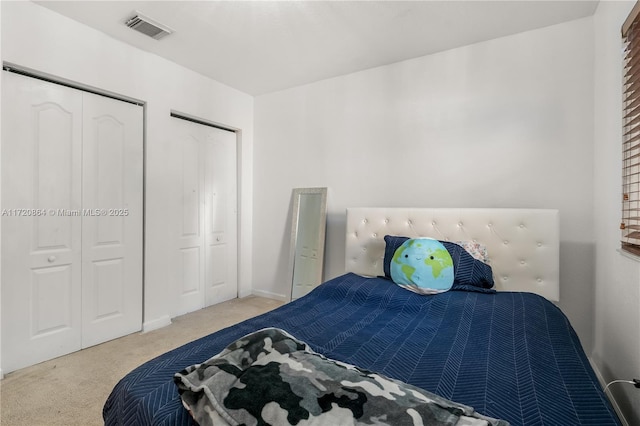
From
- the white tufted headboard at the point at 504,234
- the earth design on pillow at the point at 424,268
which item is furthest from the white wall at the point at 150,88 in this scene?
the earth design on pillow at the point at 424,268

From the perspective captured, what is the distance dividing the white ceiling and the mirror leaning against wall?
1364mm

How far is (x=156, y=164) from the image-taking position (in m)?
2.96

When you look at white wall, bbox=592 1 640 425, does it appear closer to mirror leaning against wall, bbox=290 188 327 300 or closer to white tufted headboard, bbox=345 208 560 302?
white tufted headboard, bbox=345 208 560 302

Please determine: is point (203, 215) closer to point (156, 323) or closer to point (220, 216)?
point (220, 216)

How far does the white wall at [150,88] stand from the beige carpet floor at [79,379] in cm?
32

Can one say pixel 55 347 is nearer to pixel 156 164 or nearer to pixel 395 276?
pixel 156 164

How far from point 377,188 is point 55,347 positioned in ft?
9.75

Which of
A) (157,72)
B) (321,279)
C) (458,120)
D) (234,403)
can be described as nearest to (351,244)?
(321,279)

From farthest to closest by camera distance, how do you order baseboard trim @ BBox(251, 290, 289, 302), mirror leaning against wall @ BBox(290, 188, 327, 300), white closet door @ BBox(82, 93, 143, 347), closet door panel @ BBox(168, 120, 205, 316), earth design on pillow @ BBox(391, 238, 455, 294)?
baseboard trim @ BBox(251, 290, 289, 302)
mirror leaning against wall @ BBox(290, 188, 327, 300)
closet door panel @ BBox(168, 120, 205, 316)
white closet door @ BBox(82, 93, 143, 347)
earth design on pillow @ BBox(391, 238, 455, 294)

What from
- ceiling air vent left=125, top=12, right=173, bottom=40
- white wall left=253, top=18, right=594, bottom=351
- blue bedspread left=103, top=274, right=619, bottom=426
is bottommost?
blue bedspread left=103, top=274, right=619, bottom=426

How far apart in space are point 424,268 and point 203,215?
2536 millimetres

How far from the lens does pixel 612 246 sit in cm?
183

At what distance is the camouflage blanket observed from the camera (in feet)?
2.50

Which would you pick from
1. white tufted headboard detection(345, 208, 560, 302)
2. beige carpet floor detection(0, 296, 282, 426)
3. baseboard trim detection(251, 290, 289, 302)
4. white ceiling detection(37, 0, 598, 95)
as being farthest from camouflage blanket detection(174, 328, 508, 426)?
baseboard trim detection(251, 290, 289, 302)
